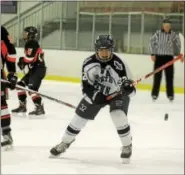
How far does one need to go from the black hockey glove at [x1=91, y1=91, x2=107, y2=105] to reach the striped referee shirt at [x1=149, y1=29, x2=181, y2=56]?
3.73ft

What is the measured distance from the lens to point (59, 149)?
218 centimetres

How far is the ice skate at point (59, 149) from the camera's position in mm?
2164

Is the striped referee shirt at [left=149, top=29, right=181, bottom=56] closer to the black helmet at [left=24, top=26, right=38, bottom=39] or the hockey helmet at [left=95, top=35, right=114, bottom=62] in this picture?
the hockey helmet at [left=95, top=35, right=114, bottom=62]

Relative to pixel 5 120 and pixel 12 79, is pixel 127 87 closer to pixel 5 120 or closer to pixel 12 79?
pixel 12 79

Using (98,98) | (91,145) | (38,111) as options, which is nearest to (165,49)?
(38,111)

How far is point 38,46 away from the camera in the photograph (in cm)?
166

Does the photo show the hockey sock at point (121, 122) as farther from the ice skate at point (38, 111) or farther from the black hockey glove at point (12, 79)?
the ice skate at point (38, 111)

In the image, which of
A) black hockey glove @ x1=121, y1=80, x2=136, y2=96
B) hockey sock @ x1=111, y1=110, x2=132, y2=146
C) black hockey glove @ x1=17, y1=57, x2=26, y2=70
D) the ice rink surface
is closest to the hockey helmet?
black hockey glove @ x1=121, y1=80, x2=136, y2=96

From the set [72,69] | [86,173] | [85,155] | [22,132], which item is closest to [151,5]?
[72,69]

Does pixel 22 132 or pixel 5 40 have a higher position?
pixel 5 40

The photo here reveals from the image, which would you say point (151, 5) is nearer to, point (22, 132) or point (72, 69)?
point (72, 69)

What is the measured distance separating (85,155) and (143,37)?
1412mm

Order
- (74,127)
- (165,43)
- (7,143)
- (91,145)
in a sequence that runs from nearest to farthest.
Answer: (74,127)
(7,143)
(91,145)
(165,43)

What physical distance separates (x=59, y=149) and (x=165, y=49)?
1.66 m
